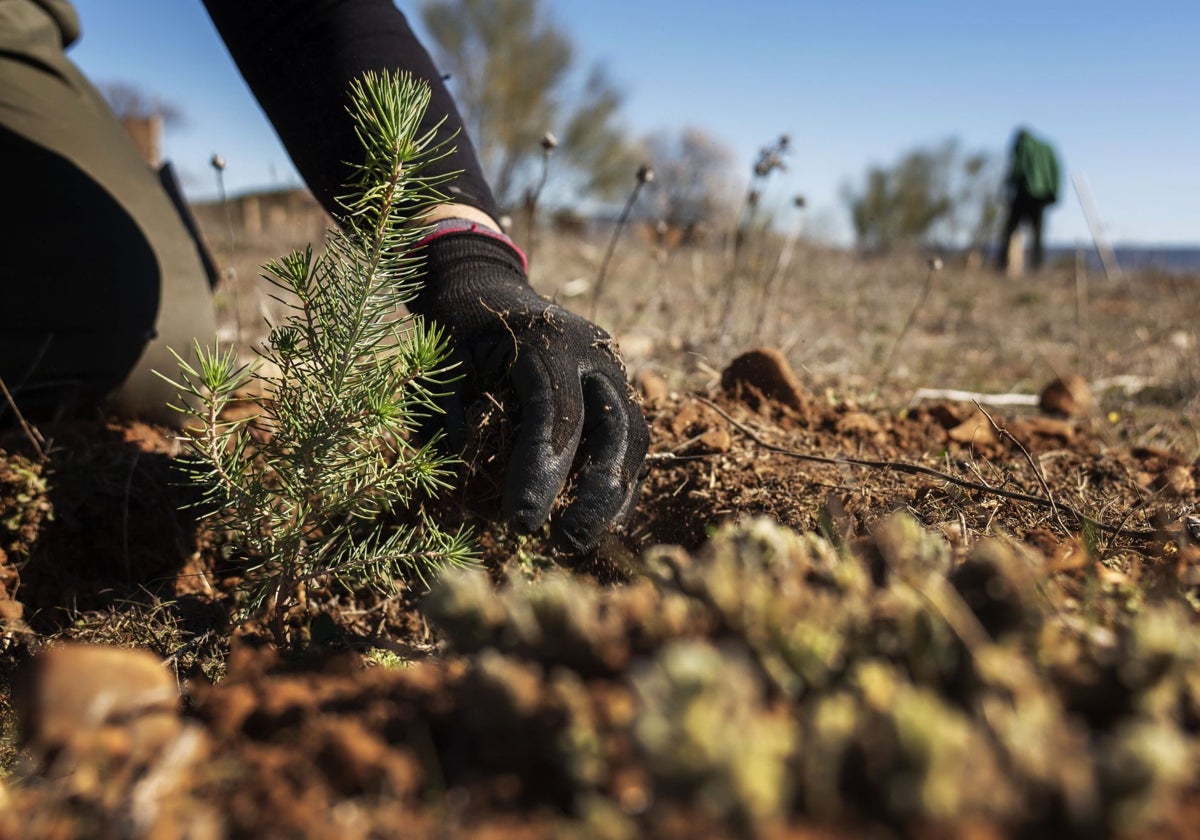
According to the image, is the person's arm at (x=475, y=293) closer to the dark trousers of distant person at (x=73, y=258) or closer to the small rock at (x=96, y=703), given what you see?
the small rock at (x=96, y=703)

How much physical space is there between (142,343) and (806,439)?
225 centimetres

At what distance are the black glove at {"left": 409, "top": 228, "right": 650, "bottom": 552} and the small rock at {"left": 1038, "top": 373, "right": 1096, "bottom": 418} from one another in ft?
7.89

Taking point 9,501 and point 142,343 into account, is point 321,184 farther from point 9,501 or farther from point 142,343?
point 142,343

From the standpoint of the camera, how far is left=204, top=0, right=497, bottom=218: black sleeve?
6.39 feet

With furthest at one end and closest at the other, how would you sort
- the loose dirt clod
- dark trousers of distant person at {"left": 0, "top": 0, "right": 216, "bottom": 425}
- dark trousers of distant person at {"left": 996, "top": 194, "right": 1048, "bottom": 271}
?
dark trousers of distant person at {"left": 996, "top": 194, "right": 1048, "bottom": 271} → dark trousers of distant person at {"left": 0, "top": 0, "right": 216, "bottom": 425} → the loose dirt clod

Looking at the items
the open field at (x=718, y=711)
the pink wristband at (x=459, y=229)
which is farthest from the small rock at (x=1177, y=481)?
the pink wristband at (x=459, y=229)

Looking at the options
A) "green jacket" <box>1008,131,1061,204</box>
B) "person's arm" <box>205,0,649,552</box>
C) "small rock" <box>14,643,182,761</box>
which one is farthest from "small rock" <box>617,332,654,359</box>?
"green jacket" <box>1008,131,1061,204</box>

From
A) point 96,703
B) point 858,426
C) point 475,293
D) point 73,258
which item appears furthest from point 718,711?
point 73,258

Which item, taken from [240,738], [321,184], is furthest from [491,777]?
[321,184]

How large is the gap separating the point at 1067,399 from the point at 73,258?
370 cm

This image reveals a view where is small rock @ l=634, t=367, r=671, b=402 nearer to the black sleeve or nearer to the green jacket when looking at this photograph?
the black sleeve

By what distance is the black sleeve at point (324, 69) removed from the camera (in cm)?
195

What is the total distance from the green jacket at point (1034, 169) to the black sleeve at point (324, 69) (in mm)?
17603

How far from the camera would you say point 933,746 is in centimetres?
54
